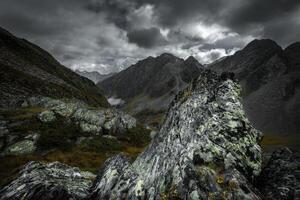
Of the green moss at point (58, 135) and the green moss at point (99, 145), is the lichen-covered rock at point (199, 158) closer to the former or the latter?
the green moss at point (58, 135)

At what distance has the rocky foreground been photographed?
34.1ft

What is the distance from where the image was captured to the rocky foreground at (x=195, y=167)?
34.1 ft

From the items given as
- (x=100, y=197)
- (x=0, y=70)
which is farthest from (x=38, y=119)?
(x=0, y=70)

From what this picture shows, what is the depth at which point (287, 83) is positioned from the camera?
185 m

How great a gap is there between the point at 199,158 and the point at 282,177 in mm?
4511

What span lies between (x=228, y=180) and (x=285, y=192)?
9.64 feet

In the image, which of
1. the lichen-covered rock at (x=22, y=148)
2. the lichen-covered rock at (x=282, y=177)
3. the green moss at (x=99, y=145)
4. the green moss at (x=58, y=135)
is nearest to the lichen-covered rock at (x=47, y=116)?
the green moss at (x=58, y=135)

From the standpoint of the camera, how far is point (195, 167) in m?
11.0

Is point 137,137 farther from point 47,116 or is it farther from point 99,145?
point 47,116

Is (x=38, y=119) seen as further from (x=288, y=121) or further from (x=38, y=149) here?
(x=288, y=121)

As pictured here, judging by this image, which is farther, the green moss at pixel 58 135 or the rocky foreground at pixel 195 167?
the green moss at pixel 58 135

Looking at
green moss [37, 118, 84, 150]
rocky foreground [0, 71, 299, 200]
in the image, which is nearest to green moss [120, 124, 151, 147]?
green moss [37, 118, 84, 150]

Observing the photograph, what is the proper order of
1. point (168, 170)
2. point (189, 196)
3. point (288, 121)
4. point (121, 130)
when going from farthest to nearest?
point (288, 121) → point (121, 130) → point (168, 170) → point (189, 196)

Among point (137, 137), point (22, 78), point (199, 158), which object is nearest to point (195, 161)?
point (199, 158)
